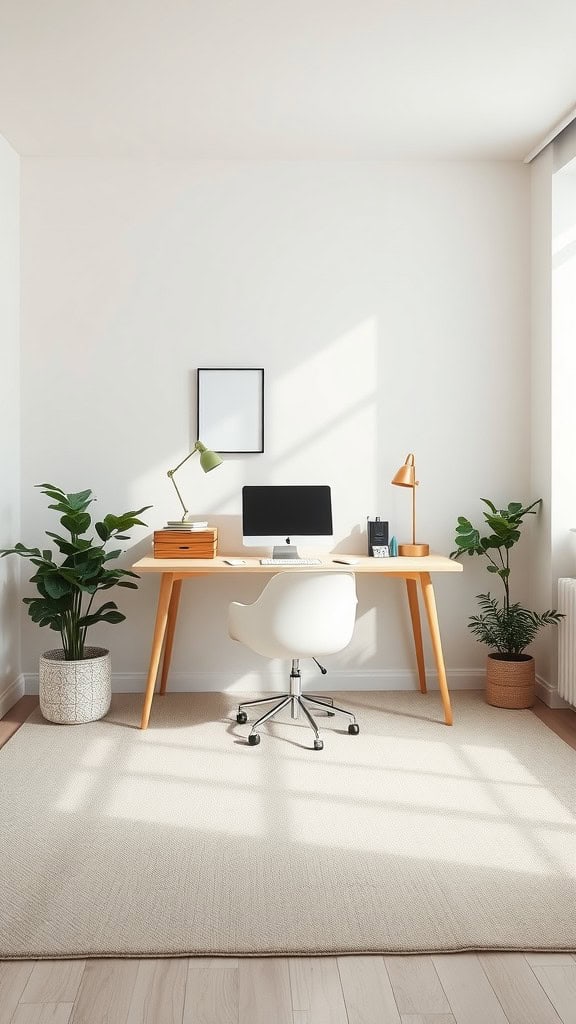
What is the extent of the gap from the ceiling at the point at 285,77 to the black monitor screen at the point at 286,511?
5.66 ft

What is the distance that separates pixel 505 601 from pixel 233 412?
5.68ft

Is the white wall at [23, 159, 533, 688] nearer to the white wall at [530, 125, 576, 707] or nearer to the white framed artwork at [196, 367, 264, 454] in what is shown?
the white framed artwork at [196, 367, 264, 454]

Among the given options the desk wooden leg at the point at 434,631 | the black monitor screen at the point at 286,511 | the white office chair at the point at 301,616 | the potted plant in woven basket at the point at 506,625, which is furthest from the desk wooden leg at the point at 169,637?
the potted plant in woven basket at the point at 506,625

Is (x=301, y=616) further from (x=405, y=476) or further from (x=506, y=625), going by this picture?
(x=506, y=625)

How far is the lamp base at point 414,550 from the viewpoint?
4.06m

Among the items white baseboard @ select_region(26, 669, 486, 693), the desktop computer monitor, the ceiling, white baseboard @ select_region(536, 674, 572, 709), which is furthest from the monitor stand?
the ceiling

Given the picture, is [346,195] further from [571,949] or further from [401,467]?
[571,949]

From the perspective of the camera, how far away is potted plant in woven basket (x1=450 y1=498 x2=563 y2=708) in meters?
4.00

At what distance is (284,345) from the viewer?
426 centimetres

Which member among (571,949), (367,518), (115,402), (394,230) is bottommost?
(571,949)

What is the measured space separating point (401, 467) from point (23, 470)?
77.5 inches

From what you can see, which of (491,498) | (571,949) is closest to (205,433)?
(491,498)

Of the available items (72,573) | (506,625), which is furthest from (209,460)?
(506,625)

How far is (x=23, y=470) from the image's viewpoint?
13.9 feet
